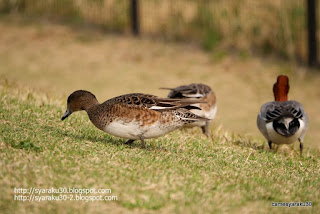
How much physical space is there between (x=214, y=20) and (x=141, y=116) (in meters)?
9.95

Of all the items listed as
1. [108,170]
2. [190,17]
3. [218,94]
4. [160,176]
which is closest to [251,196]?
[160,176]

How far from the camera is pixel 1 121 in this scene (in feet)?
19.9

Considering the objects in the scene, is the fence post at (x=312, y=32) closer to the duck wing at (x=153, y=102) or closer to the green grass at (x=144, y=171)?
the green grass at (x=144, y=171)

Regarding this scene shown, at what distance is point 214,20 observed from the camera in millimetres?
14805

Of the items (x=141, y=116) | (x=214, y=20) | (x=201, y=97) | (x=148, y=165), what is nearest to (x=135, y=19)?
(x=214, y=20)

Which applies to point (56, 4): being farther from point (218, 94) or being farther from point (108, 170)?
point (108, 170)

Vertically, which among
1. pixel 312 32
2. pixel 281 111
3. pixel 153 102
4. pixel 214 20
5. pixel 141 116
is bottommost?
pixel 281 111

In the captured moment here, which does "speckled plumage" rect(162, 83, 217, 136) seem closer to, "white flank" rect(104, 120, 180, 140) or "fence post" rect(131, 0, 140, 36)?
"white flank" rect(104, 120, 180, 140)

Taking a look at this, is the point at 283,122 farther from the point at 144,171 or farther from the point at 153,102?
the point at 144,171

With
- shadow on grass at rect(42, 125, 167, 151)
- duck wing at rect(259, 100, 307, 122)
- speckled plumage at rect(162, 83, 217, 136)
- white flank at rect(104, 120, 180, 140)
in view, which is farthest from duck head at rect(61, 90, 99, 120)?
duck wing at rect(259, 100, 307, 122)

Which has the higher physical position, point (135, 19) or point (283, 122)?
point (135, 19)

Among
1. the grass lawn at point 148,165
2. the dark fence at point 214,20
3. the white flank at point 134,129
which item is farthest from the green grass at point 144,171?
the dark fence at point 214,20

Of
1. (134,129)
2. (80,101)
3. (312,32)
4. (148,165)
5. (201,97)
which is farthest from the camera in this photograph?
(312,32)

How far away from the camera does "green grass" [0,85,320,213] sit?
427 cm
